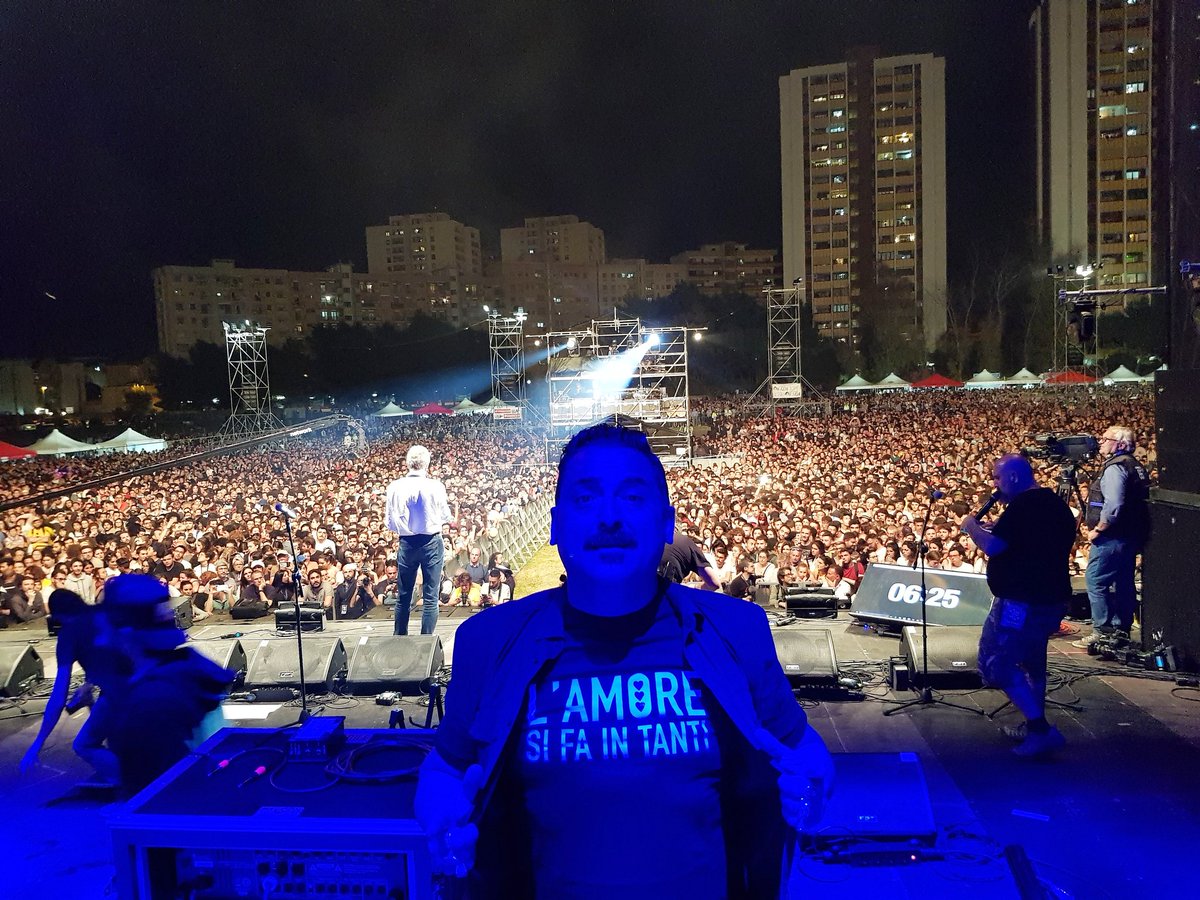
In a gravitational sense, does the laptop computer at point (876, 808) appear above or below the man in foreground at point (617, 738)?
below

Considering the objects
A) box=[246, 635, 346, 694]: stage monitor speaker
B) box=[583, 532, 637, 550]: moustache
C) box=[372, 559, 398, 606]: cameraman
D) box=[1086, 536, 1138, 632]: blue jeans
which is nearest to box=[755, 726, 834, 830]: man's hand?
box=[583, 532, 637, 550]: moustache

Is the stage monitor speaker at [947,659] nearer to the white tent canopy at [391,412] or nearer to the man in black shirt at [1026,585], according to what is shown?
the man in black shirt at [1026,585]

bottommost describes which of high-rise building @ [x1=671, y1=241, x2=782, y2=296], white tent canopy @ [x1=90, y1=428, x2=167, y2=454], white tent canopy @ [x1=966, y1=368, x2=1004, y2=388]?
white tent canopy @ [x1=90, y1=428, x2=167, y2=454]

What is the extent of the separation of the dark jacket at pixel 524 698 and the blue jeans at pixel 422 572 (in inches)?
154

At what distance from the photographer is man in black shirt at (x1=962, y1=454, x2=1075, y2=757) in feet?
11.0

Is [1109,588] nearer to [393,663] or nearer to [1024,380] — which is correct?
[393,663]

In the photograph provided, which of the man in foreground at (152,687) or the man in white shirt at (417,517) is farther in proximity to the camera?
the man in white shirt at (417,517)

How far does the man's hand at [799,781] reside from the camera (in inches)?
→ 38.0

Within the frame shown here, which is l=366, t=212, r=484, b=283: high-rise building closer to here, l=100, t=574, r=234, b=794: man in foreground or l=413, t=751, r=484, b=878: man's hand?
l=100, t=574, r=234, b=794: man in foreground

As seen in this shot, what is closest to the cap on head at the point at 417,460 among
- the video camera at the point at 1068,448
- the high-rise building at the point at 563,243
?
the video camera at the point at 1068,448

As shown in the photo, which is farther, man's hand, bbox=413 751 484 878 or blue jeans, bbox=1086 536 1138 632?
blue jeans, bbox=1086 536 1138 632

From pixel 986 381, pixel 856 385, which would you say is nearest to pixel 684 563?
pixel 856 385

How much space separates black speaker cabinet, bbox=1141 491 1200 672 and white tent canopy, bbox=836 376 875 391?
2087 centimetres

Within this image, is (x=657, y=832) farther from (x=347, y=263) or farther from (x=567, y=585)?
(x=347, y=263)
